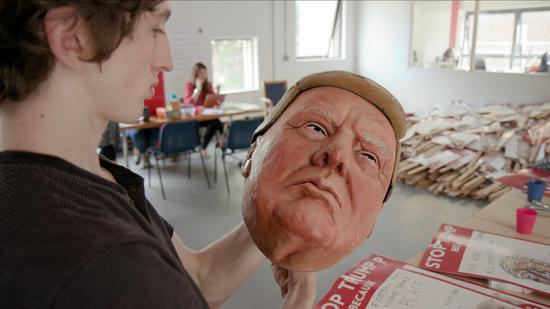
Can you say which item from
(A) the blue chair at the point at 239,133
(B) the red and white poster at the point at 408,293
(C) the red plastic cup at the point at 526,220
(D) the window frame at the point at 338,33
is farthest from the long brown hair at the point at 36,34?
(D) the window frame at the point at 338,33

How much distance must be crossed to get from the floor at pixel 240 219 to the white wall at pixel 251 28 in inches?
95.2

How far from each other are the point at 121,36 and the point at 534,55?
691 centimetres

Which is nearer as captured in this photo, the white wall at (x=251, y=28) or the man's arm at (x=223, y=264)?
the man's arm at (x=223, y=264)

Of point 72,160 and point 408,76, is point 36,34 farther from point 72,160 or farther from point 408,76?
point 408,76

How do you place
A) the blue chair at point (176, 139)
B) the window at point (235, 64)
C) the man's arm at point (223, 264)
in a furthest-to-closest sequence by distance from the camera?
the window at point (235, 64) < the blue chair at point (176, 139) < the man's arm at point (223, 264)

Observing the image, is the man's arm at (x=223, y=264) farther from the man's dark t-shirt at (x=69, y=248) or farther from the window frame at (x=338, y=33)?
the window frame at (x=338, y=33)

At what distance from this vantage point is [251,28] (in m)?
7.61

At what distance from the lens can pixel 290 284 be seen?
104cm

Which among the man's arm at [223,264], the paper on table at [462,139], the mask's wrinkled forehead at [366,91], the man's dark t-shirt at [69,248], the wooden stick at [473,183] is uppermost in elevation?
the mask's wrinkled forehead at [366,91]

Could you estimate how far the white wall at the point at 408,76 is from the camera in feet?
21.5

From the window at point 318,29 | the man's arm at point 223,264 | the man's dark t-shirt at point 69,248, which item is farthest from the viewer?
the window at point 318,29

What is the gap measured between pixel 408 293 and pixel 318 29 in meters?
8.11

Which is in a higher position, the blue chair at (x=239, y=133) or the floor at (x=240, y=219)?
the blue chair at (x=239, y=133)

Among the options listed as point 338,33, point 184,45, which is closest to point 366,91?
point 184,45
